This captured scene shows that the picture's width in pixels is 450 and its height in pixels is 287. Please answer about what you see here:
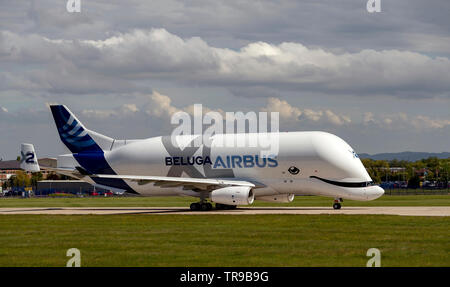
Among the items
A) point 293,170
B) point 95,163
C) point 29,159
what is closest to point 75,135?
point 95,163

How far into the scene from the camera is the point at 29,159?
5250 cm

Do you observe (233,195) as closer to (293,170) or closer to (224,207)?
(224,207)

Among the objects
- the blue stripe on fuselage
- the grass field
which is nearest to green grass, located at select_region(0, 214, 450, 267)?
the grass field

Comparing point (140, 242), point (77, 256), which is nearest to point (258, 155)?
point (140, 242)

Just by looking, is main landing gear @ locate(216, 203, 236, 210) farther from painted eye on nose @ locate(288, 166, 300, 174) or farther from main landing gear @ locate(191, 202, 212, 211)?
painted eye on nose @ locate(288, 166, 300, 174)

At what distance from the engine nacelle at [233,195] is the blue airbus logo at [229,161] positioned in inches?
91.4

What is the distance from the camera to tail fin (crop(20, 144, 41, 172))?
5228 cm

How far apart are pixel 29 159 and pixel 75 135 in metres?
4.95

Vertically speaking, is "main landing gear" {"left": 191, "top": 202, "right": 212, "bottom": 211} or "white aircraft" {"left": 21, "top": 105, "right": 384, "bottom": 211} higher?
"white aircraft" {"left": 21, "top": 105, "right": 384, "bottom": 211}

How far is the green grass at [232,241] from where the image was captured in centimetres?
2031

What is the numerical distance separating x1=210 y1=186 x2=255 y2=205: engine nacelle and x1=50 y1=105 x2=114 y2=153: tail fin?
1321 cm

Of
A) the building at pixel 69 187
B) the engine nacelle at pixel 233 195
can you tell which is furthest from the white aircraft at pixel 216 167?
the building at pixel 69 187
